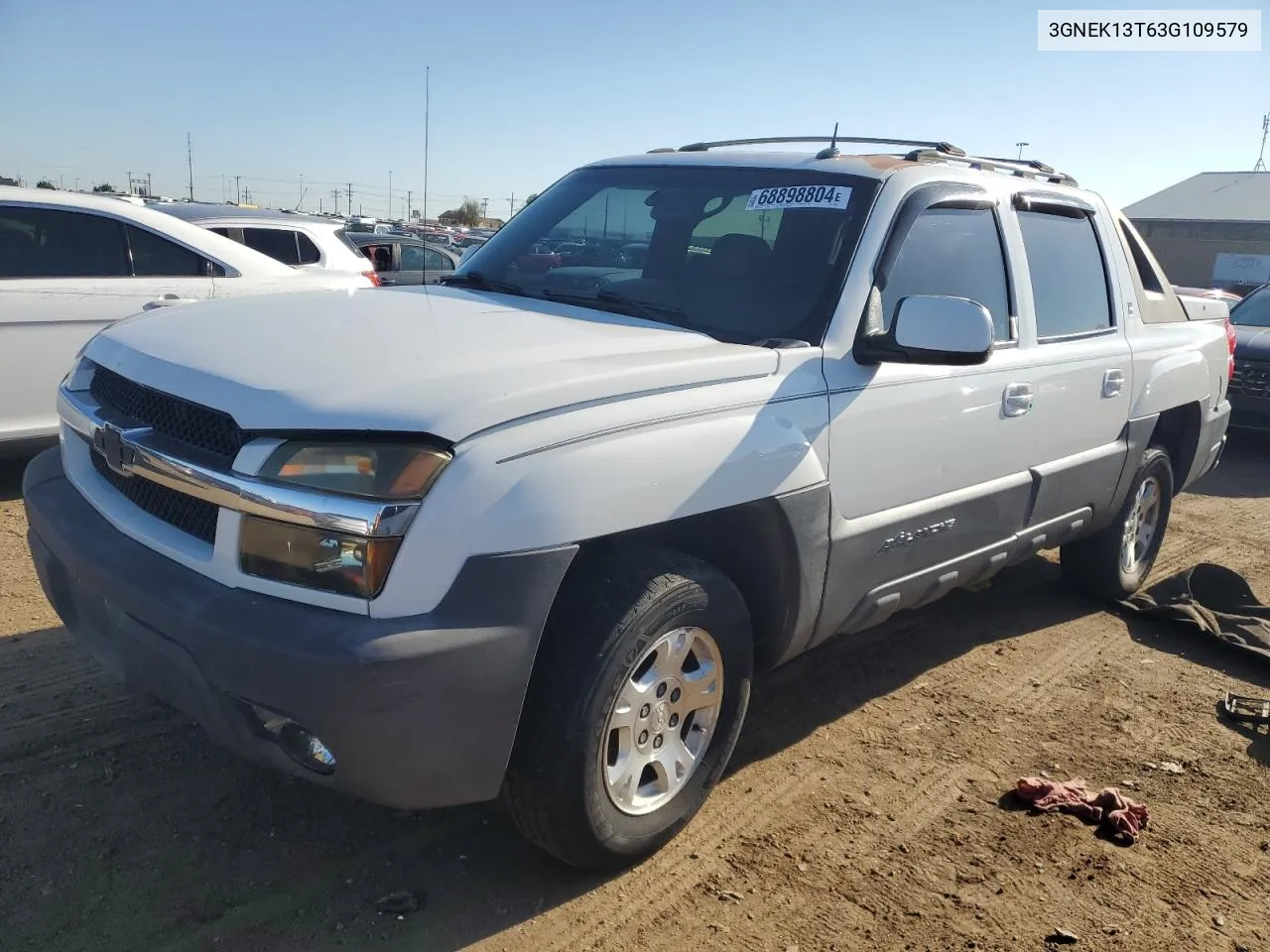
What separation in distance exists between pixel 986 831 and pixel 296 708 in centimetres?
212

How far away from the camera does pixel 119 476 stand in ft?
9.26

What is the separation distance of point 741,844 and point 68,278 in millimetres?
4980

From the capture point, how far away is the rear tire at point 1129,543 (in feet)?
16.8

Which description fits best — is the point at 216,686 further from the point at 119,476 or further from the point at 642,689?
the point at 642,689

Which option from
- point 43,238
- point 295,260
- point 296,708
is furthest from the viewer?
point 295,260

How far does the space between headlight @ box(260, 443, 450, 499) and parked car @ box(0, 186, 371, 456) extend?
3.56 m

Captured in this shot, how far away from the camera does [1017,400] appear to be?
12.6ft

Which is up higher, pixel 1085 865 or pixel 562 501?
pixel 562 501

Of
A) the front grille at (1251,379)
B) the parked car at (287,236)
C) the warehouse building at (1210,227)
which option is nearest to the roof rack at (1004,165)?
the parked car at (287,236)

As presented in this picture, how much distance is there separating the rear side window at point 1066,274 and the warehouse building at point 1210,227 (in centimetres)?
3450

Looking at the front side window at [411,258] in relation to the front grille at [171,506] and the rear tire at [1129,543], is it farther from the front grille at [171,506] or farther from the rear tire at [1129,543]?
the front grille at [171,506]

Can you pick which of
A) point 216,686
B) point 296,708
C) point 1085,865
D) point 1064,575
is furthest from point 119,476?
point 1064,575

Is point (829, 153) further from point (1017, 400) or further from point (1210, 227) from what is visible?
point (1210, 227)

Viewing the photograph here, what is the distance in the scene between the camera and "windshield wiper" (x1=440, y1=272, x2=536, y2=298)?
3767 mm
